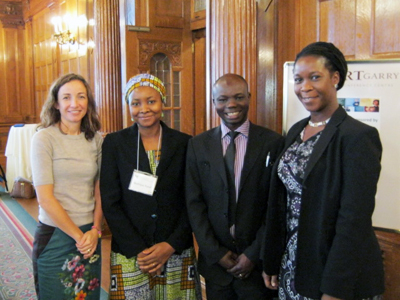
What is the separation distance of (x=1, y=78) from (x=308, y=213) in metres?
9.79

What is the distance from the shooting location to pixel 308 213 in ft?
4.77

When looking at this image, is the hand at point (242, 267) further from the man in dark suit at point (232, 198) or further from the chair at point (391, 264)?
the chair at point (391, 264)

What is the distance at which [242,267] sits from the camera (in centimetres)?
180

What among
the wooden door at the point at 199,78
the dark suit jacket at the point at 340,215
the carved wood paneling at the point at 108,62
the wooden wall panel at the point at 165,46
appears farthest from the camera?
the carved wood paneling at the point at 108,62

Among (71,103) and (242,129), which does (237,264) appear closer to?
(242,129)

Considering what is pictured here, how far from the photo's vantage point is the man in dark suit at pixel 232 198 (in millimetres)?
1825

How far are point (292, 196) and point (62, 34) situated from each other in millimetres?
6584

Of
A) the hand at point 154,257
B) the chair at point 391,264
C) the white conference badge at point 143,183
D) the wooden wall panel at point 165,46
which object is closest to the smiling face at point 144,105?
the white conference badge at point 143,183

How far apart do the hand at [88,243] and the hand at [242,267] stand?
0.71m

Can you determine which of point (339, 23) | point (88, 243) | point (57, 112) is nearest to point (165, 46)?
point (339, 23)

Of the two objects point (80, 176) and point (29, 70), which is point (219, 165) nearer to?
point (80, 176)

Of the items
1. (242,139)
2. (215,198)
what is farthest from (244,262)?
(242,139)

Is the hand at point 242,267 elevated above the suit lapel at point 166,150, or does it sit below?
below

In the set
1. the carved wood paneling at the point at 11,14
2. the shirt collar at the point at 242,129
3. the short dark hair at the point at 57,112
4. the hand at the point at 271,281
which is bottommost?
the hand at the point at 271,281
